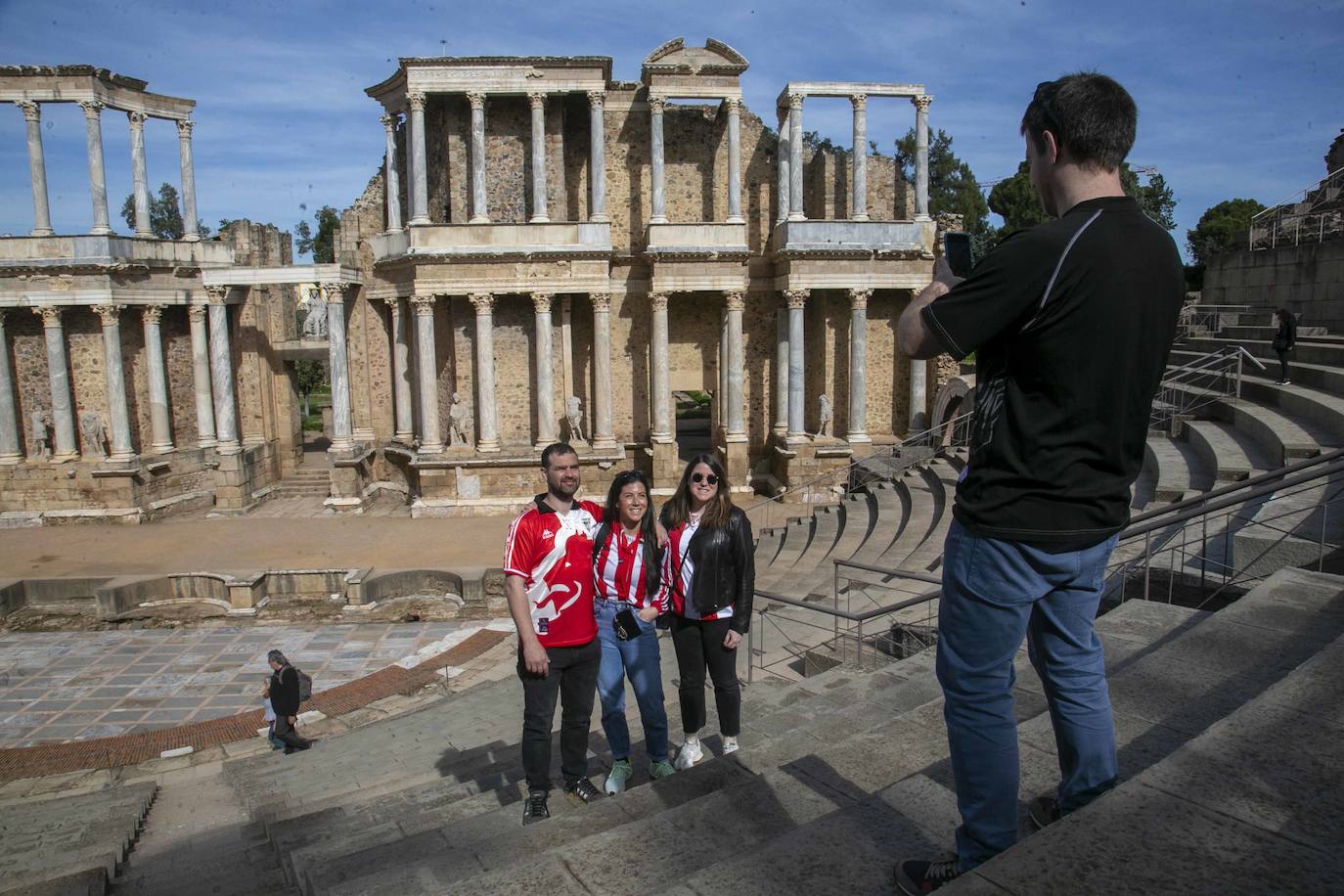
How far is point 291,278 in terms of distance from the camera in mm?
25188

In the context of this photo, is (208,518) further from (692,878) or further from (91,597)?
(692,878)

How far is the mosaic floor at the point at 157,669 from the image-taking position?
11898 mm

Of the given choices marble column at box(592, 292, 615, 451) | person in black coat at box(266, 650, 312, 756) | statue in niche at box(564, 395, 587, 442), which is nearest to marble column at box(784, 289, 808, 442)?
marble column at box(592, 292, 615, 451)

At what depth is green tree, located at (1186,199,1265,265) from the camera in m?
48.6

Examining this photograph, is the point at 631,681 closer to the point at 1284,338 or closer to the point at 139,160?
the point at 1284,338

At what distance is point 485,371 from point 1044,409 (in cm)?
2190

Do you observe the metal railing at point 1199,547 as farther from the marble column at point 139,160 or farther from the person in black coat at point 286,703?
the marble column at point 139,160

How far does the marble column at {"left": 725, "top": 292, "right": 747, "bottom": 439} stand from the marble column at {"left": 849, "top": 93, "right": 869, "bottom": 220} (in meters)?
3.73

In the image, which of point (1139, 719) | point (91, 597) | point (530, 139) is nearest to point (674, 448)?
point (530, 139)

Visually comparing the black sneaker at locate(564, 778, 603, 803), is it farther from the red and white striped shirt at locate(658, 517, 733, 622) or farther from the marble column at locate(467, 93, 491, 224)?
the marble column at locate(467, 93, 491, 224)

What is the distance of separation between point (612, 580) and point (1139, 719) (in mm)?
2992

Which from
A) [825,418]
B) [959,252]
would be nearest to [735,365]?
[825,418]

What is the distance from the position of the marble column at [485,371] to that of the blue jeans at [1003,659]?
21.7 metres

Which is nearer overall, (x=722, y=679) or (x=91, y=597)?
(x=722, y=679)
